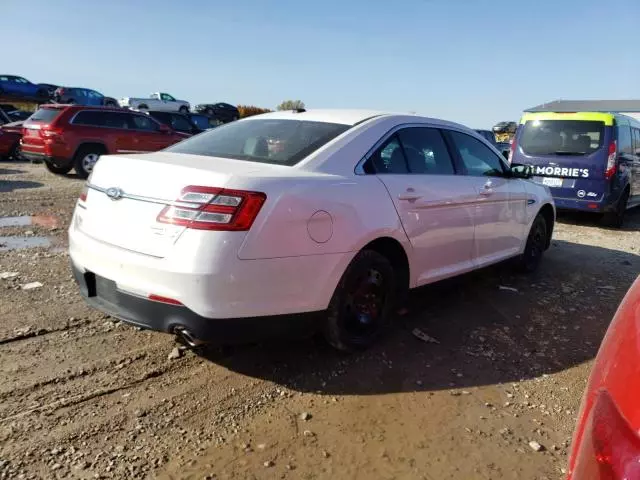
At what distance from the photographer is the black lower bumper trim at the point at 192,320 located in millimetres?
2805

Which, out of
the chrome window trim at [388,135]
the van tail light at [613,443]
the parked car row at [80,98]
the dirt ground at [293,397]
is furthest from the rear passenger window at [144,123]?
the parked car row at [80,98]

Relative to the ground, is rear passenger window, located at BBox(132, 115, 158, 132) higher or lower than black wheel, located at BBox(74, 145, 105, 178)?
higher

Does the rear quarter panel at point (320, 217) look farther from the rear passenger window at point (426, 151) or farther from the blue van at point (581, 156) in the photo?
the blue van at point (581, 156)

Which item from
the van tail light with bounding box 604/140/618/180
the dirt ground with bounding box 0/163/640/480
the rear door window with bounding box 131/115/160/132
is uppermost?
the rear door window with bounding box 131/115/160/132

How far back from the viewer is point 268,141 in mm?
3600

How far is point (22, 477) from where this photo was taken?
2.29 m

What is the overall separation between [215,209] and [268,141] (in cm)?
103

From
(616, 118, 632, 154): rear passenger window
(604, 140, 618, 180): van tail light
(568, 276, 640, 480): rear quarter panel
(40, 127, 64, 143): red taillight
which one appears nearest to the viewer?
(568, 276, 640, 480): rear quarter panel

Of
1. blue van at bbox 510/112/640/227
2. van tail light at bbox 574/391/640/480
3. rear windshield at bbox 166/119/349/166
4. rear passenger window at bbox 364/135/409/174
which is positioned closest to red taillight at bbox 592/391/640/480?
van tail light at bbox 574/391/640/480

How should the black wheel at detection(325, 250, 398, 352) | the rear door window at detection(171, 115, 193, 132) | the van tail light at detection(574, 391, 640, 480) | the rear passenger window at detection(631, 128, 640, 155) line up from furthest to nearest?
the rear door window at detection(171, 115, 193, 132)
the rear passenger window at detection(631, 128, 640, 155)
the black wheel at detection(325, 250, 398, 352)
the van tail light at detection(574, 391, 640, 480)

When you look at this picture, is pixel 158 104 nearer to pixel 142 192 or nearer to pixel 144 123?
pixel 144 123

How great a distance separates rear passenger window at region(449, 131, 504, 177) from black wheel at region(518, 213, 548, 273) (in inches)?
40.5

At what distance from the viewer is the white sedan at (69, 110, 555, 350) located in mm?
2758

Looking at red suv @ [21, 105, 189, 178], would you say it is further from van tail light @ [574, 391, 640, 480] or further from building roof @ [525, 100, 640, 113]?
building roof @ [525, 100, 640, 113]
